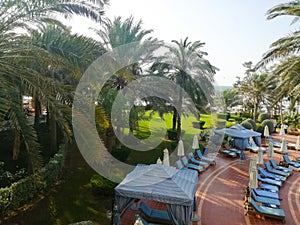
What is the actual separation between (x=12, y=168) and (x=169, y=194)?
312 inches

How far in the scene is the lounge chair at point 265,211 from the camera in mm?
8781

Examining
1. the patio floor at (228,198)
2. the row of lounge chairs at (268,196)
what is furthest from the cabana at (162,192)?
the row of lounge chairs at (268,196)

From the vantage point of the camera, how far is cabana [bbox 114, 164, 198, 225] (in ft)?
23.2

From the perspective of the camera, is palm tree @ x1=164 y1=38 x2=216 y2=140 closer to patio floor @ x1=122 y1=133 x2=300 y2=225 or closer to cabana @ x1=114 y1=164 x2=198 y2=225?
patio floor @ x1=122 y1=133 x2=300 y2=225

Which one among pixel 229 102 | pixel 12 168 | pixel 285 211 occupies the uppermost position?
pixel 229 102

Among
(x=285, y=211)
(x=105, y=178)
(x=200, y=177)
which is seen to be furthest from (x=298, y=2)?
(x=105, y=178)

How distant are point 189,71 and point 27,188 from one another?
1260 centimetres

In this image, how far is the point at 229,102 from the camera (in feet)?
148

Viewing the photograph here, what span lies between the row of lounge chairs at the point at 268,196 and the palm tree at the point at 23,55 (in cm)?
694

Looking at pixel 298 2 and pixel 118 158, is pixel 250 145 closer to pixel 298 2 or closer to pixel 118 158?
pixel 118 158

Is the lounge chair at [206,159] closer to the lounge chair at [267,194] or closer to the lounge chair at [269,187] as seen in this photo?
the lounge chair at [269,187]

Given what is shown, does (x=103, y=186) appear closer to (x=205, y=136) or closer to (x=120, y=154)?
(x=120, y=154)

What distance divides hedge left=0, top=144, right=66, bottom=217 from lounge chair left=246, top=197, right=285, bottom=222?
666 cm

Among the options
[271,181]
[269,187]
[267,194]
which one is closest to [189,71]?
[271,181]
